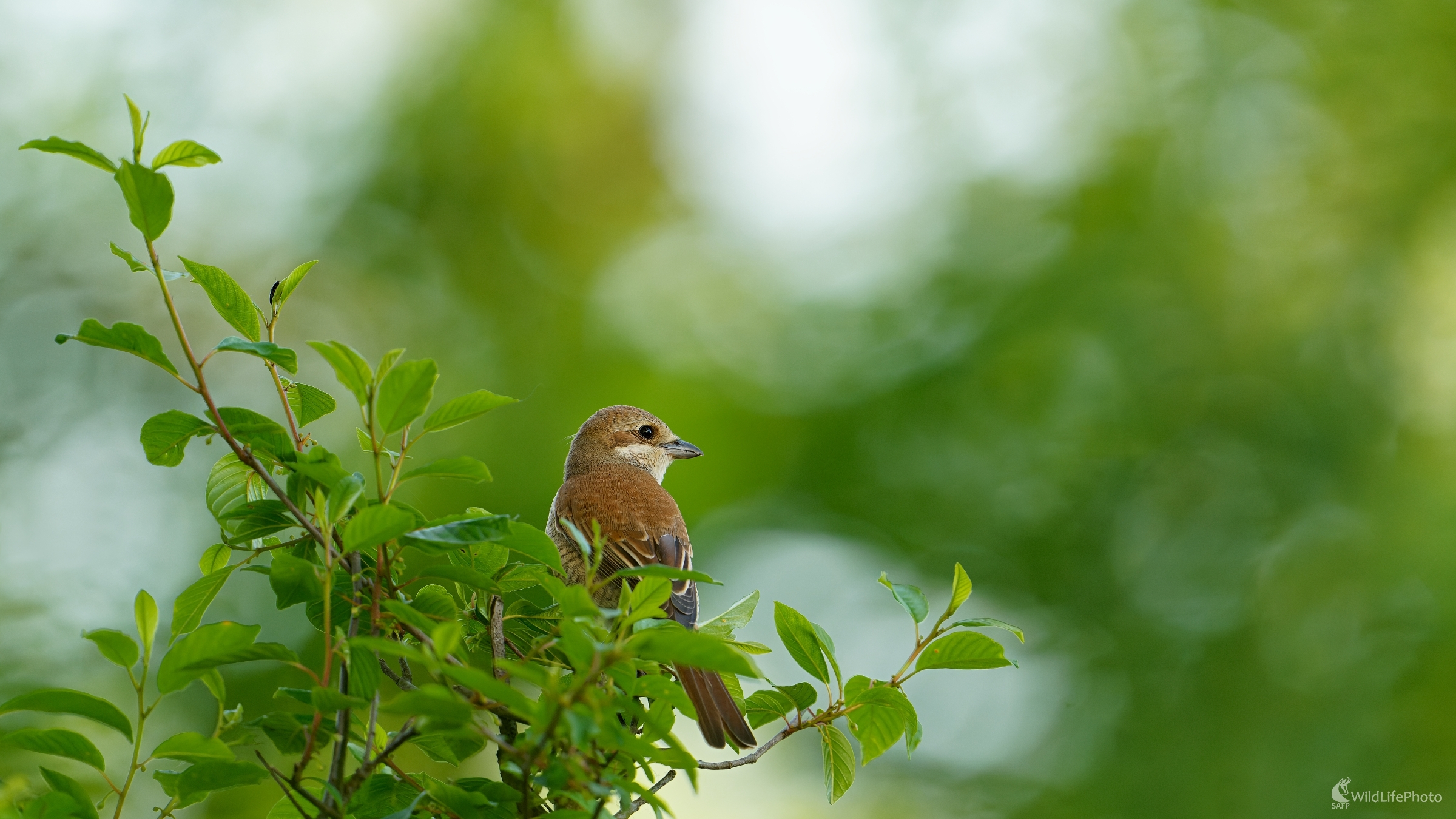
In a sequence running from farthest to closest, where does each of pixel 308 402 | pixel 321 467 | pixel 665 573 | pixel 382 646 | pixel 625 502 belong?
pixel 625 502, pixel 308 402, pixel 321 467, pixel 665 573, pixel 382 646

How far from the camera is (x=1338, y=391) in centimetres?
975

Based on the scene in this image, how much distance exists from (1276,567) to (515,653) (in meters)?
9.14

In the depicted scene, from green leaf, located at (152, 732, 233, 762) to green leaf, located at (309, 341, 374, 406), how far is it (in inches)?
24.8

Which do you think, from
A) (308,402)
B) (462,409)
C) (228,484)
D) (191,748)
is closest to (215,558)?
(228,484)

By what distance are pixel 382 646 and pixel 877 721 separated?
1177mm

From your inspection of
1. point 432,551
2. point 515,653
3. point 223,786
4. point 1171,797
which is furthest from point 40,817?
point 1171,797

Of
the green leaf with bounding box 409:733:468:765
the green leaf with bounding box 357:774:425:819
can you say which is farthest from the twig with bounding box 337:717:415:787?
the green leaf with bounding box 409:733:468:765

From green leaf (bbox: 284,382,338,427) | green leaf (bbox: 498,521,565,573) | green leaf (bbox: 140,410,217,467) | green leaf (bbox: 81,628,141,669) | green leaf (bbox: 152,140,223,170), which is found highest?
green leaf (bbox: 152,140,223,170)

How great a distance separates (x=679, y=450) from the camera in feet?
18.0

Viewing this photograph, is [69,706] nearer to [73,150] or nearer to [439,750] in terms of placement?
[439,750]

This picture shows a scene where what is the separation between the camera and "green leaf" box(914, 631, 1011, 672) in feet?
7.34

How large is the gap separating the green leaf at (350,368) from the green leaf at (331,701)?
0.49m

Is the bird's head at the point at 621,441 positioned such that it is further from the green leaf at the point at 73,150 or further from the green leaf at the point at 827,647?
the green leaf at the point at 73,150

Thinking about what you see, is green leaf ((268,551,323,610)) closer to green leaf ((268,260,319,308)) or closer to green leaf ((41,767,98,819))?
green leaf ((41,767,98,819))
